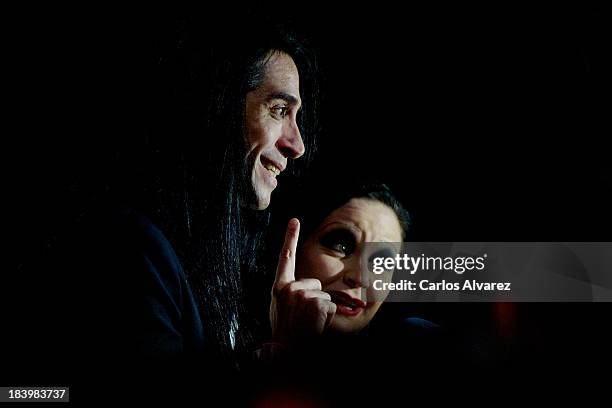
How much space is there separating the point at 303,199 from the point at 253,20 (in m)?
0.45

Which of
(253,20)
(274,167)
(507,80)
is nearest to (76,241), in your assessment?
(274,167)

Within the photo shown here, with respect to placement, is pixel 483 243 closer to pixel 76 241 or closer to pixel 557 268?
pixel 557 268

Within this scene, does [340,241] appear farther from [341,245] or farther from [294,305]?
[294,305]

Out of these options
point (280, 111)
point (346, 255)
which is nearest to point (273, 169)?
point (280, 111)

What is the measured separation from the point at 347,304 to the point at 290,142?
39cm

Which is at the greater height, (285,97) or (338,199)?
(285,97)

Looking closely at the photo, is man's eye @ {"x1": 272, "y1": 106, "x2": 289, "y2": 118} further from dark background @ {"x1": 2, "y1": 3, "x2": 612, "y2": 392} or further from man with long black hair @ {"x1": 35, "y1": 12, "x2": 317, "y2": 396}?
dark background @ {"x1": 2, "y1": 3, "x2": 612, "y2": 392}

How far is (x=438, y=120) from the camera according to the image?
1.51 m

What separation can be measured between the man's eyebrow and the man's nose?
46mm

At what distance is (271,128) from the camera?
140 cm

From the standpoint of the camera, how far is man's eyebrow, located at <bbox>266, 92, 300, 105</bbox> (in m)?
1.41

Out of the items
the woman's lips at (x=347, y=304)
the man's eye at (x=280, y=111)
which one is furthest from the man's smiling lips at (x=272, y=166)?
the woman's lips at (x=347, y=304)

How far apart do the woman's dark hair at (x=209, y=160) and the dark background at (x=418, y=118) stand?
5 centimetres

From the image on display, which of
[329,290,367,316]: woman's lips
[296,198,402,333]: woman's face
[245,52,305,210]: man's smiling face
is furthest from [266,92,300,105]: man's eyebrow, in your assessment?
[329,290,367,316]: woman's lips
